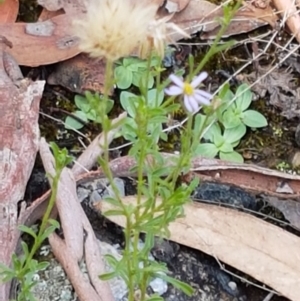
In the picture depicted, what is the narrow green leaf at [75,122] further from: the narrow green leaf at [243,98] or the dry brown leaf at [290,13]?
the dry brown leaf at [290,13]

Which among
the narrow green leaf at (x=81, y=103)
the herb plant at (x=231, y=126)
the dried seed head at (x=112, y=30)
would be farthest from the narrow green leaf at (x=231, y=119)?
the dried seed head at (x=112, y=30)

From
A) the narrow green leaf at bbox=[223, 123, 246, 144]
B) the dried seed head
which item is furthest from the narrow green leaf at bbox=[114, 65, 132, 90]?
the dried seed head

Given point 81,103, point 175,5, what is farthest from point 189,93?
point 175,5

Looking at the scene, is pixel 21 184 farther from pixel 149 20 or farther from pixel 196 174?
pixel 149 20

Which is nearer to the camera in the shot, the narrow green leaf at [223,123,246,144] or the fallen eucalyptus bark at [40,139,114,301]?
the fallen eucalyptus bark at [40,139,114,301]

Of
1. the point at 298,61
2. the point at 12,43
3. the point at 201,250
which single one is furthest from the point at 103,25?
the point at 298,61

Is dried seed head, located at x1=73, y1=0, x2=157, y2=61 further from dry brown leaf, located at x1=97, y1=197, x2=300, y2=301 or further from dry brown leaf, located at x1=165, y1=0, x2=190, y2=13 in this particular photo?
dry brown leaf, located at x1=165, y1=0, x2=190, y2=13

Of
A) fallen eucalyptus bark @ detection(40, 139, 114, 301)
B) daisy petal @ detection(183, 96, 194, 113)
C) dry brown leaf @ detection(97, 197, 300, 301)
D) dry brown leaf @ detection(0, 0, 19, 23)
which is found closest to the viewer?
daisy petal @ detection(183, 96, 194, 113)

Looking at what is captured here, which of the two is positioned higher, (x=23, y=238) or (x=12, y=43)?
(x=12, y=43)
